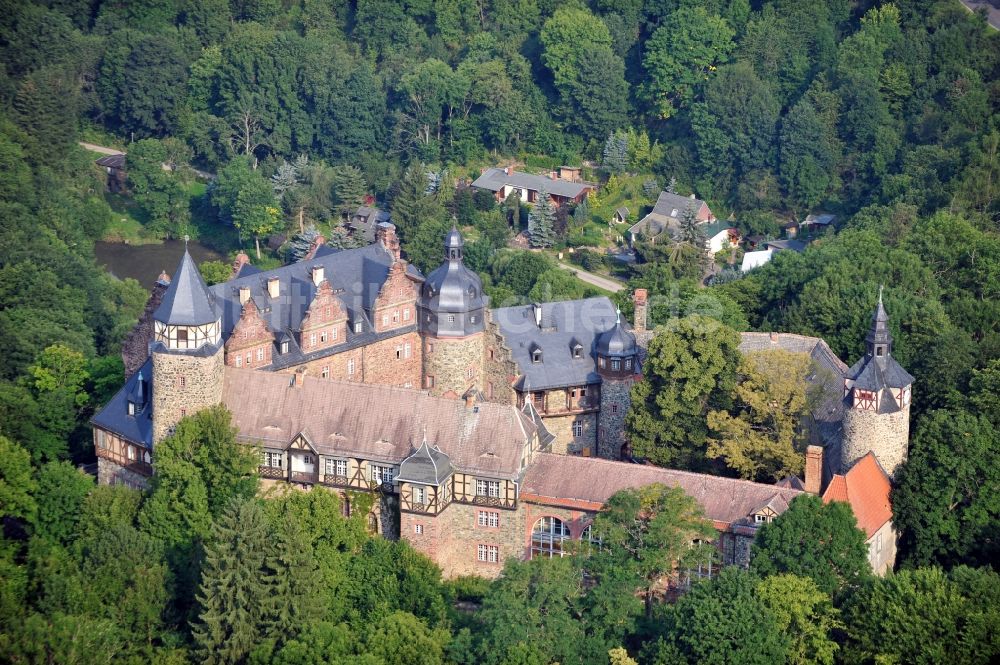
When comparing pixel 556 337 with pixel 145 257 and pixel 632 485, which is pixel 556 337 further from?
pixel 145 257

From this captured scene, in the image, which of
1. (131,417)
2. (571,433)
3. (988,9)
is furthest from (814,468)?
(988,9)

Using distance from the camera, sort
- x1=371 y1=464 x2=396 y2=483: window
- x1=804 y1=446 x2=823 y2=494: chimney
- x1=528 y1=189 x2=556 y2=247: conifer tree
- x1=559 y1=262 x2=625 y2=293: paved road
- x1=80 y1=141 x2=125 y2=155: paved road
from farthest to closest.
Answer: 1. x1=80 y1=141 x2=125 y2=155: paved road
2. x1=528 y1=189 x2=556 y2=247: conifer tree
3. x1=559 y1=262 x2=625 y2=293: paved road
4. x1=371 y1=464 x2=396 y2=483: window
5. x1=804 y1=446 x2=823 y2=494: chimney

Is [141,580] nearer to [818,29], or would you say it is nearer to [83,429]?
[83,429]

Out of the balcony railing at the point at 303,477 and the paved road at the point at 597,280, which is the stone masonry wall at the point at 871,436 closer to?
the balcony railing at the point at 303,477

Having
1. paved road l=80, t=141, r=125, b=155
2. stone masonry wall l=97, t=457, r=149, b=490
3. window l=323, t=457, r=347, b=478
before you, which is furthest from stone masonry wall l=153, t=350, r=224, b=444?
paved road l=80, t=141, r=125, b=155

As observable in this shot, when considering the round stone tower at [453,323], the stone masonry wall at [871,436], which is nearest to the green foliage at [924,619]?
the stone masonry wall at [871,436]

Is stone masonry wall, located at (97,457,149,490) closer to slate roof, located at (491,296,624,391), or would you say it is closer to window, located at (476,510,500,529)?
window, located at (476,510,500,529)
